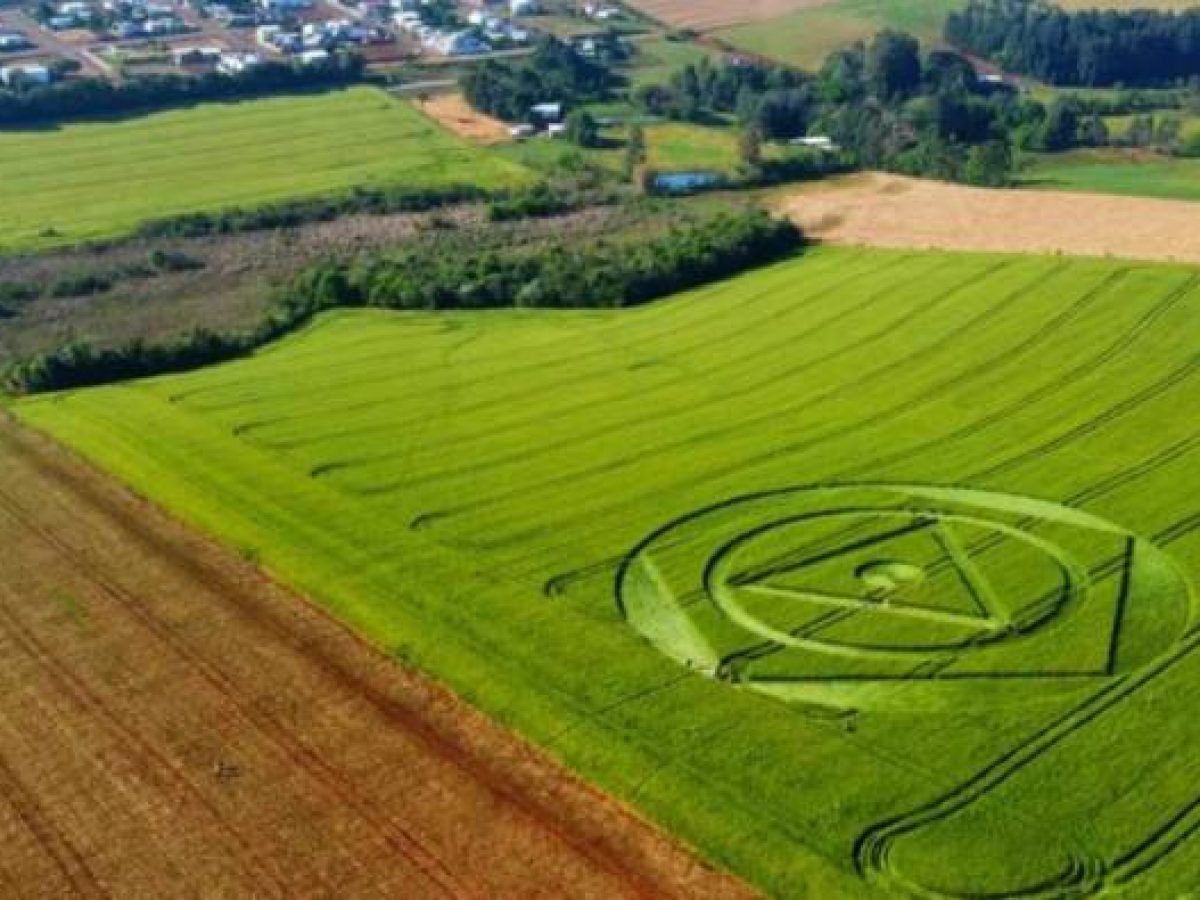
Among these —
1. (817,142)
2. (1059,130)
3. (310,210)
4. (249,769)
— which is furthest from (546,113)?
(249,769)

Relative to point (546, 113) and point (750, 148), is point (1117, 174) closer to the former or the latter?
point (750, 148)

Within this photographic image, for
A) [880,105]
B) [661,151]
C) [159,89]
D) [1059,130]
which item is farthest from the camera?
[159,89]

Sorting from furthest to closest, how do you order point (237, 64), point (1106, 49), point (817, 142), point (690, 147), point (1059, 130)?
point (237, 64), point (1106, 49), point (690, 147), point (817, 142), point (1059, 130)

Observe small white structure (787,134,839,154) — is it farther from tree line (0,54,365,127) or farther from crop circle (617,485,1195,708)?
crop circle (617,485,1195,708)

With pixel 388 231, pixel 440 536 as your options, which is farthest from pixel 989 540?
pixel 388 231

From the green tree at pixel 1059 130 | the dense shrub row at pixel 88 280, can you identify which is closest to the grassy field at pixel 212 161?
the dense shrub row at pixel 88 280

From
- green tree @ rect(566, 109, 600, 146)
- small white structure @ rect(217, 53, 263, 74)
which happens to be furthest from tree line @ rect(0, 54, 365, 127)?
green tree @ rect(566, 109, 600, 146)
